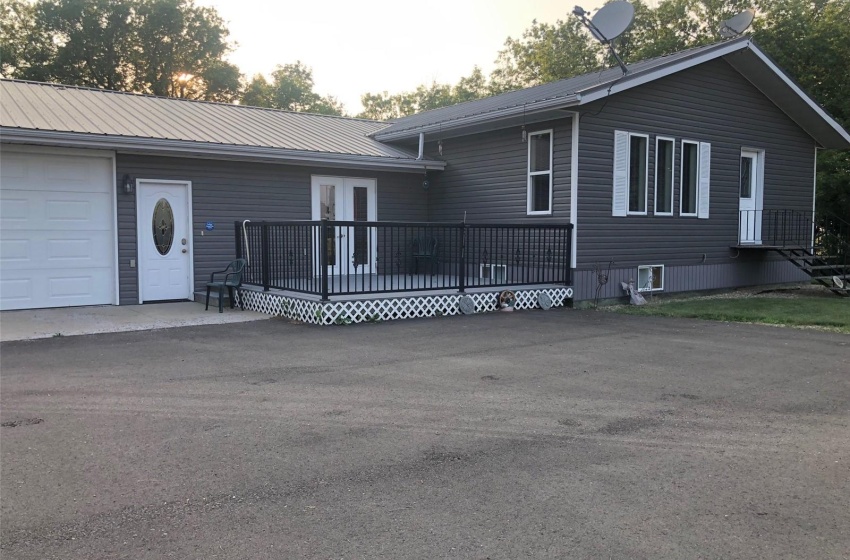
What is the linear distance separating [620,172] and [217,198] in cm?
726

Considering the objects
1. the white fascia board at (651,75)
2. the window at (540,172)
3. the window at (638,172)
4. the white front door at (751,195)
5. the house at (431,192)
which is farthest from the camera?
the white front door at (751,195)

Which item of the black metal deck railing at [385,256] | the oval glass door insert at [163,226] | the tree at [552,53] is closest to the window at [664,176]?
the black metal deck railing at [385,256]

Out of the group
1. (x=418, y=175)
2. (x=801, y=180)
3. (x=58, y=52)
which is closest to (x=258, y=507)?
(x=418, y=175)

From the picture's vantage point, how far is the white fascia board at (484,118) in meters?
11.1

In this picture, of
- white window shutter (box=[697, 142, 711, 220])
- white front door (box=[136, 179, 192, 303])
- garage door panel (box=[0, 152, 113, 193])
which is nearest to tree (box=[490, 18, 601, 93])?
white window shutter (box=[697, 142, 711, 220])

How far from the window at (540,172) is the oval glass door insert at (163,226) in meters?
6.39

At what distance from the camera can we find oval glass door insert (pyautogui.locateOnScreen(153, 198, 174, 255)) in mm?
11703

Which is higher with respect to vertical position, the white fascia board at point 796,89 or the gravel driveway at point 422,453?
the white fascia board at point 796,89

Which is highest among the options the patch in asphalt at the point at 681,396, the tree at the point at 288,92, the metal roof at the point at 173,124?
the tree at the point at 288,92

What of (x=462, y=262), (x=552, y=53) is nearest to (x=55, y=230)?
(x=462, y=262)

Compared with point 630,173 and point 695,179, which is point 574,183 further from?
point 695,179

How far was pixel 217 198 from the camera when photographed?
12.3m

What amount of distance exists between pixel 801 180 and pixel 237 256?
12.8 metres

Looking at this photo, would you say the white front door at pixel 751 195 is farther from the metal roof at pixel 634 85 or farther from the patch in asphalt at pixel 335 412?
the patch in asphalt at pixel 335 412
